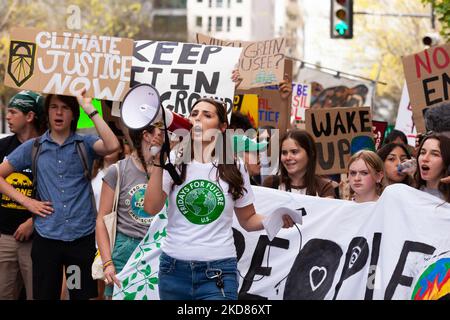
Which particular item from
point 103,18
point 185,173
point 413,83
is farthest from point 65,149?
point 103,18

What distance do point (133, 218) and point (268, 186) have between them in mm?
1238

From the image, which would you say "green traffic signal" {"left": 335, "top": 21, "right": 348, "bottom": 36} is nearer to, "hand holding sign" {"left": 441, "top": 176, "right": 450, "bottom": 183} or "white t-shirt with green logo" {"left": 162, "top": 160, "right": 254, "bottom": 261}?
"hand holding sign" {"left": 441, "top": 176, "right": 450, "bottom": 183}

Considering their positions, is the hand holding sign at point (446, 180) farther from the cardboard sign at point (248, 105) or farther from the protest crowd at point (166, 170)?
the cardboard sign at point (248, 105)

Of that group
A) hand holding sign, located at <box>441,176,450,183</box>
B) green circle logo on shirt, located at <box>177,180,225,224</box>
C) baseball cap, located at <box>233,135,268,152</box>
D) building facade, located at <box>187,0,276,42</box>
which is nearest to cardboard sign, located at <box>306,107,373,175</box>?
baseball cap, located at <box>233,135,268,152</box>

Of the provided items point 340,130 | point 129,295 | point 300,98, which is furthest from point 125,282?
point 300,98

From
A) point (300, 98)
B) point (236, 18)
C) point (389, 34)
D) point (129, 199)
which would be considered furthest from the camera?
point (236, 18)

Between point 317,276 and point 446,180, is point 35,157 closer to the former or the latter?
point 317,276

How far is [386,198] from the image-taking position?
591 cm

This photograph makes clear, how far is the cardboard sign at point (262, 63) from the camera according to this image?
855 centimetres

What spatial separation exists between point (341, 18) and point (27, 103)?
10.7m

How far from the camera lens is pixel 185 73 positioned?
802 cm

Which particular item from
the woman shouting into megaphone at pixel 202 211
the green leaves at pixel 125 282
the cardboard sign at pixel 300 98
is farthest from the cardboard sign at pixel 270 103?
the cardboard sign at pixel 300 98

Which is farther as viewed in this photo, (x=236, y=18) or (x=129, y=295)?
(x=236, y=18)
